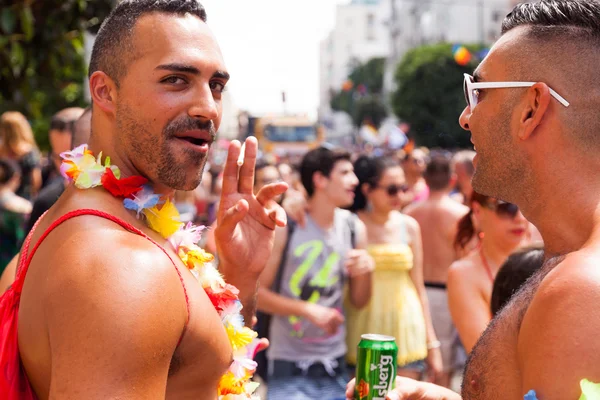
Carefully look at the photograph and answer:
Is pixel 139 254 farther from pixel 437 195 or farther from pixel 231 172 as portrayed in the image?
pixel 437 195

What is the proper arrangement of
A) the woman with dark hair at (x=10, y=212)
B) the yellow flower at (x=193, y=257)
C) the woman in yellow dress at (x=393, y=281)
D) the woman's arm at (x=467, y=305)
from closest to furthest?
the yellow flower at (x=193, y=257)
the woman's arm at (x=467, y=305)
the woman in yellow dress at (x=393, y=281)
the woman with dark hair at (x=10, y=212)

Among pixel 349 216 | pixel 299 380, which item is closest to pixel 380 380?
pixel 299 380

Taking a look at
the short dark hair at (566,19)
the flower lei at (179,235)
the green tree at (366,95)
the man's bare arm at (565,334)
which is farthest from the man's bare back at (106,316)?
the green tree at (366,95)

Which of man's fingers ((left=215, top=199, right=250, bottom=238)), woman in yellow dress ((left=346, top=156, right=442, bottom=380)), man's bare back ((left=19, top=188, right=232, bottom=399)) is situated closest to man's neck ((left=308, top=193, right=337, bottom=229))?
woman in yellow dress ((left=346, top=156, right=442, bottom=380))

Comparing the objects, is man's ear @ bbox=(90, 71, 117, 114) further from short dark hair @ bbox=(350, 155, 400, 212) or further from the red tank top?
short dark hair @ bbox=(350, 155, 400, 212)

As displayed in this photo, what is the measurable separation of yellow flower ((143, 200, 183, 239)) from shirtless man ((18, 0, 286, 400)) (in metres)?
0.03

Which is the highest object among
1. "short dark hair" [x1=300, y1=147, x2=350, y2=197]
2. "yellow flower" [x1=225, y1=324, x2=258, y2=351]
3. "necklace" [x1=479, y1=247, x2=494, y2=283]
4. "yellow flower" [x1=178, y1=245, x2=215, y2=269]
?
"yellow flower" [x1=178, y1=245, x2=215, y2=269]

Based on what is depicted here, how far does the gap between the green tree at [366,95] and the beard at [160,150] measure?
240 feet

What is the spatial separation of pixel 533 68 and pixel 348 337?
3479mm

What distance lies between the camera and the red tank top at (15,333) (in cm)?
197

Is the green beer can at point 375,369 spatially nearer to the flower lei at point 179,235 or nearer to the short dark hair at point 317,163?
the flower lei at point 179,235

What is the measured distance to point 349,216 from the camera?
5566 millimetres

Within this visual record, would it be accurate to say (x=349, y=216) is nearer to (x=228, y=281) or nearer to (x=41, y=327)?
(x=228, y=281)

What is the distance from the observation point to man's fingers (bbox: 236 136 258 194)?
288 centimetres
